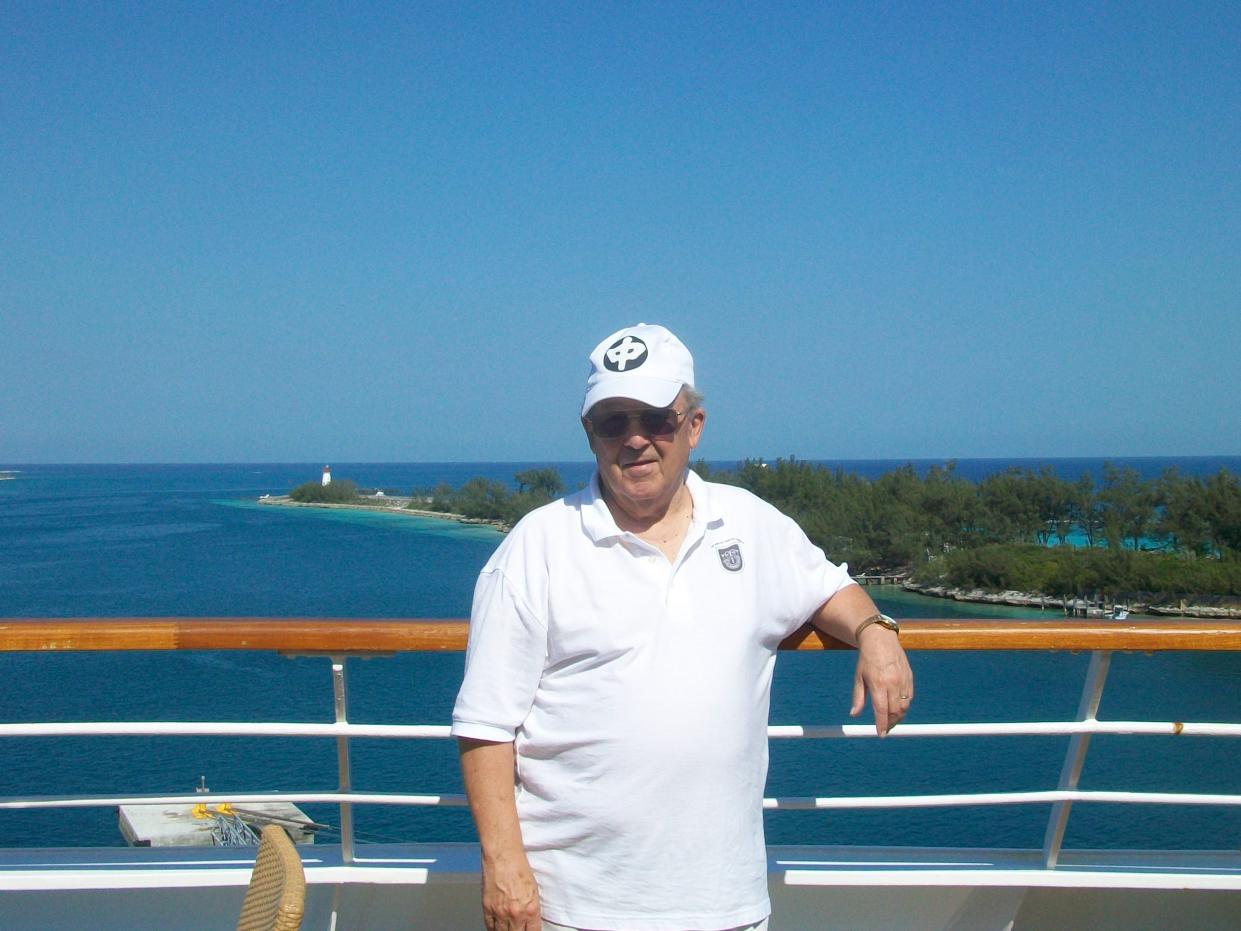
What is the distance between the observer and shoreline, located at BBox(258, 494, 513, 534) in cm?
5171

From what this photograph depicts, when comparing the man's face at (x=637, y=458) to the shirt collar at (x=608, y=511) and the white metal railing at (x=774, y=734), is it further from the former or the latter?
the white metal railing at (x=774, y=734)

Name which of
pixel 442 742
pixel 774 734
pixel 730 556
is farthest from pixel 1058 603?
pixel 730 556

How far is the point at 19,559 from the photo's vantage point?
38469 mm

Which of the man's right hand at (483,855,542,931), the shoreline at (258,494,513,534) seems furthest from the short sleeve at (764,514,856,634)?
the shoreline at (258,494,513,534)

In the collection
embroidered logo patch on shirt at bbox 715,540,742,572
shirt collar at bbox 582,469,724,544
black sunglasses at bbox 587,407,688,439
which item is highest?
black sunglasses at bbox 587,407,688,439

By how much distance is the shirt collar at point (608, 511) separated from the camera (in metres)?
1.22

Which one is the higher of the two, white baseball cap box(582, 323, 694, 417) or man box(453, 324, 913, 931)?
white baseball cap box(582, 323, 694, 417)

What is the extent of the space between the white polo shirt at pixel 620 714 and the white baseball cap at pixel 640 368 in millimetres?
150

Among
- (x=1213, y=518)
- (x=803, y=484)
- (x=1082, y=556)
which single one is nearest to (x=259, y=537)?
(x=803, y=484)

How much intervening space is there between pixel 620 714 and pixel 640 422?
334 mm

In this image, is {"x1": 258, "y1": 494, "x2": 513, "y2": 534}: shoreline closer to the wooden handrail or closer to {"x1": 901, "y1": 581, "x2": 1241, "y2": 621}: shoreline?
{"x1": 901, "y1": 581, "x2": 1241, "y2": 621}: shoreline

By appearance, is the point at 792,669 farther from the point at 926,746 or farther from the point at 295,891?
the point at 295,891

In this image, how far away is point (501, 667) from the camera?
1.18m

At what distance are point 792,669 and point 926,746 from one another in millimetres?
3550
